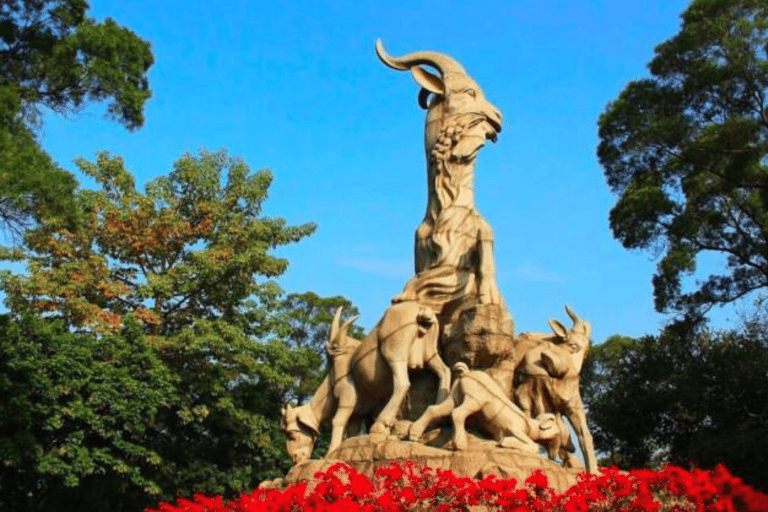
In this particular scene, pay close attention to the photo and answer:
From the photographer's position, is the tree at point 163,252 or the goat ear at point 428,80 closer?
the goat ear at point 428,80

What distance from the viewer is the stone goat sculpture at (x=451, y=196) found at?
9.65 meters

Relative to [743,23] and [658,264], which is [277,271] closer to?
[658,264]

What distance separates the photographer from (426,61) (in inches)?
430

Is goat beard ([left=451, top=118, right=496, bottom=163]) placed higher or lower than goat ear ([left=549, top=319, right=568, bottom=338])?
higher

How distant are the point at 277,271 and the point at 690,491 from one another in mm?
13653

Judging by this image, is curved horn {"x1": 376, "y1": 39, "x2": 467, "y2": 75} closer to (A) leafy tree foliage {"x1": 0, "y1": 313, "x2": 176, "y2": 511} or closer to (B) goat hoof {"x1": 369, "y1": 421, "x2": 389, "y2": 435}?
(B) goat hoof {"x1": 369, "y1": 421, "x2": 389, "y2": 435}

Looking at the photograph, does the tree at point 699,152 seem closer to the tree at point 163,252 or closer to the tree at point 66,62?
the tree at point 163,252

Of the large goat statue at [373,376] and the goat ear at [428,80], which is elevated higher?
the goat ear at [428,80]

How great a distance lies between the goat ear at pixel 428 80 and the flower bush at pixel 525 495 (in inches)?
197

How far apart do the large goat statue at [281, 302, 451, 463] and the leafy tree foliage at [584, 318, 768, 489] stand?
10.7 m

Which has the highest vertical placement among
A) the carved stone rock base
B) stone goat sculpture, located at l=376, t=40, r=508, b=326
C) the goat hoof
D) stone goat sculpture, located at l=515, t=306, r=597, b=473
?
stone goat sculpture, located at l=376, t=40, r=508, b=326

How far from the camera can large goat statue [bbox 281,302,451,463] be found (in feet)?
29.8

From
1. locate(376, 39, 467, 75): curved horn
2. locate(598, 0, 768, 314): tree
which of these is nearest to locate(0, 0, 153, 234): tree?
locate(376, 39, 467, 75): curved horn

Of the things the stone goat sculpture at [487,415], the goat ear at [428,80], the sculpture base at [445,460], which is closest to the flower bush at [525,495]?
the sculpture base at [445,460]
